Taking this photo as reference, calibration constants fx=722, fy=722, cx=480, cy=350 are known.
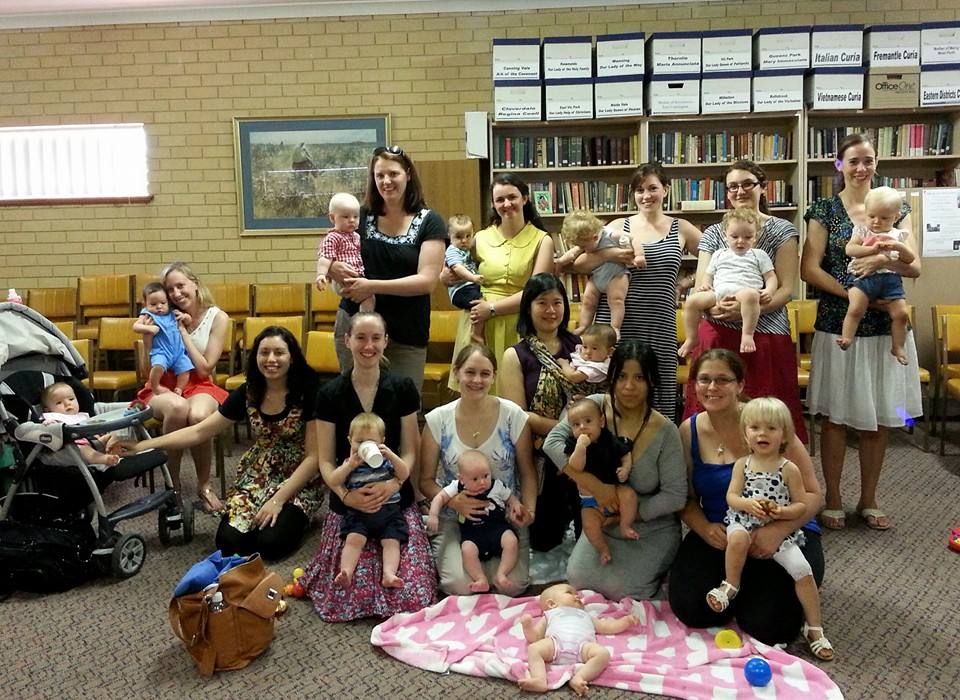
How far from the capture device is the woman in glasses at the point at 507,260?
310 centimetres

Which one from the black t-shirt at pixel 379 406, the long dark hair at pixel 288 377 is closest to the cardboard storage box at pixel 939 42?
the black t-shirt at pixel 379 406

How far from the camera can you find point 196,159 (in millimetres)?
6699

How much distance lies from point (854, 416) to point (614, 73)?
11.7 feet

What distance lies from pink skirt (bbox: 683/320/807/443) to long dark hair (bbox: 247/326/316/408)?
167 cm

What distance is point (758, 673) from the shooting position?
2074 millimetres

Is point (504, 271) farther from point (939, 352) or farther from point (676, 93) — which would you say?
point (939, 352)

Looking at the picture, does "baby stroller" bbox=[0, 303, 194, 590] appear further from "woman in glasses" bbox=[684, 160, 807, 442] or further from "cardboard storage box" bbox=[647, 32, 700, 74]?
"cardboard storage box" bbox=[647, 32, 700, 74]

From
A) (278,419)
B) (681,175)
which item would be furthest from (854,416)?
(681,175)

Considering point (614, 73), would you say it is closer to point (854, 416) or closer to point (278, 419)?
point (854, 416)

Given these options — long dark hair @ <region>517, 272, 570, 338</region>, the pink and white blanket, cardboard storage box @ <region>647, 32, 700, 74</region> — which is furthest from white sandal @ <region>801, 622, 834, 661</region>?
cardboard storage box @ <region>647, 32, 700, 74</region>

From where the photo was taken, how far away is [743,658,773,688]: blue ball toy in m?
2.07

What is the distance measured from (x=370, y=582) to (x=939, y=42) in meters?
5.89

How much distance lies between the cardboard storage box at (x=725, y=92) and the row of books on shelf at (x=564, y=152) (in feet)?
2.20

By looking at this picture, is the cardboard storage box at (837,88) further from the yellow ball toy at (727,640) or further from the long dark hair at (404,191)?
the yellow ball toy at (727,640)
